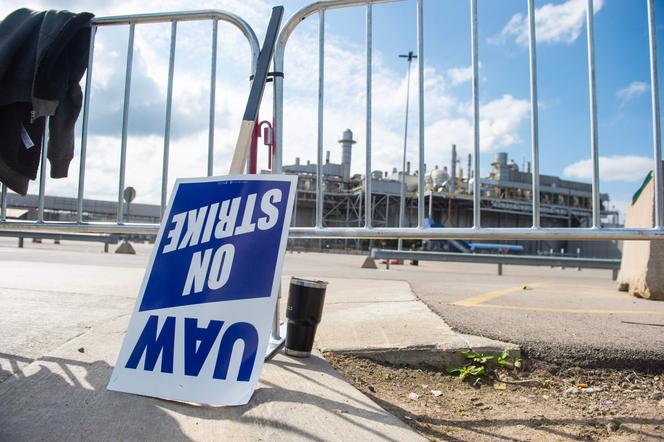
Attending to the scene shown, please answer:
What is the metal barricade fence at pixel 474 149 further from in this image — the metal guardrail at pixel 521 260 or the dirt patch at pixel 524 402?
the metal guardrail at pixel 521 260

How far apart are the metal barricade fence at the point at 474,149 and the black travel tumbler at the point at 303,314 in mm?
282

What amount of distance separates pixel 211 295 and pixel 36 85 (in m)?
1.36

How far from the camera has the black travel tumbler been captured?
2393 mm

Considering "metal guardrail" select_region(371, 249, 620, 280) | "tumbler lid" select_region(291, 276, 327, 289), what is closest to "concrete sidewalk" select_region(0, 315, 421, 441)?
"tumbler lid" select_region(291, 276, 327, 289)

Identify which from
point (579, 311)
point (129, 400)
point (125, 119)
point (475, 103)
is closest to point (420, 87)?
point (475, 103)

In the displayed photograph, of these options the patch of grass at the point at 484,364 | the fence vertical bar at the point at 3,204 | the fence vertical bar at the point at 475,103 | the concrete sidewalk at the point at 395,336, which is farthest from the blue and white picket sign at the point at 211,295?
the fence vertical bar at the point at 3,204

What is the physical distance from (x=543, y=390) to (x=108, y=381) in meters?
2.14

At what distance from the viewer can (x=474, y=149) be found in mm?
2570

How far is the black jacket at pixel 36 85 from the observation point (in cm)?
222

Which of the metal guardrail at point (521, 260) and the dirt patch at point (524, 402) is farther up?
the metal guardrail at point (521, 260)

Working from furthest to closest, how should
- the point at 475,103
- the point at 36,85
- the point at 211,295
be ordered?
the point at 475,103, the point at 36,85, the point at 211,295

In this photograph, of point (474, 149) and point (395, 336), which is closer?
point (474, 149)

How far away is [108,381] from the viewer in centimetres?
197

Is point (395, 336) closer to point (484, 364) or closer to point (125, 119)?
point (484, 364)
